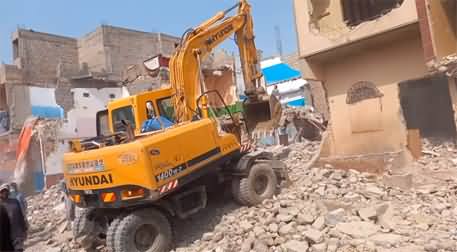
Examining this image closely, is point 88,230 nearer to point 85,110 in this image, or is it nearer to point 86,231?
point 86,231

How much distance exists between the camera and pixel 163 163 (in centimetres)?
629

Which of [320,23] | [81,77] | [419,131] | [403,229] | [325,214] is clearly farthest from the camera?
[81,77]

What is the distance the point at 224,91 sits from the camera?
18.8 meters

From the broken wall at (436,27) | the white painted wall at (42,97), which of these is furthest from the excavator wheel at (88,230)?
the white painted wall at (42,97)

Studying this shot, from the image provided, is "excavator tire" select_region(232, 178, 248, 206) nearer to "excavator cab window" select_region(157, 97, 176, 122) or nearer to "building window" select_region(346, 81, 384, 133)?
"excavator cab window" select_region(157, 97, 176, 122)

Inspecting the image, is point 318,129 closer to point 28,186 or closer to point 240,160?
point 240,160

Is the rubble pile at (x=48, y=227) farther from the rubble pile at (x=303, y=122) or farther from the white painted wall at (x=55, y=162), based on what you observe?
the rubble pile at (x=303, y=122)

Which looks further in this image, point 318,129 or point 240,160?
point 318,129

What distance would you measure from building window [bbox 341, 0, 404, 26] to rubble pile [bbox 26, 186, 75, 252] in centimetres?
801

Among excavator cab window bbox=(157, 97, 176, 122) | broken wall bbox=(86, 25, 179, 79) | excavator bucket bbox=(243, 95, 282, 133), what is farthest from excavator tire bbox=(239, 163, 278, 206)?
broken wall bbox=(86, 25, 179, 79)

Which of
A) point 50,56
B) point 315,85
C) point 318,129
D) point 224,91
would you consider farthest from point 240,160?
point 50,56

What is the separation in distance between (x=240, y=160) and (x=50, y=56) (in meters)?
27.3

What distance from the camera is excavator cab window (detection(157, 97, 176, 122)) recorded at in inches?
301

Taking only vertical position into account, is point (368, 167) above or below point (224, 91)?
below
